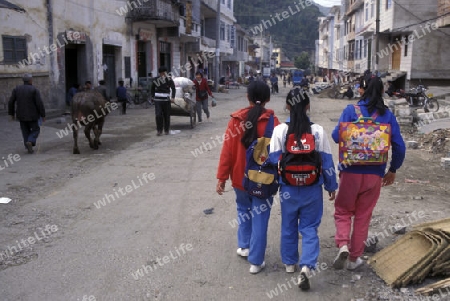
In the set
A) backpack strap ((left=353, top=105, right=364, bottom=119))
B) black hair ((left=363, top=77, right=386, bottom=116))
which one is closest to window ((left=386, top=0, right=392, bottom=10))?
black hair ((left=363, top=77, right=386, bottom=116))

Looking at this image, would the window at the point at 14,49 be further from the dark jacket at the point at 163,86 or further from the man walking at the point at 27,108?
the dark jacket at the point at 163,86

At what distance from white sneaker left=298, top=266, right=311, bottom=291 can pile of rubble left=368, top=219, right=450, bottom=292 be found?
0.68 m

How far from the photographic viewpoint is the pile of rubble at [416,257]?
378 cm

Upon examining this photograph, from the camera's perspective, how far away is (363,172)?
402 centimetres

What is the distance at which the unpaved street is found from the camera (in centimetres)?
387

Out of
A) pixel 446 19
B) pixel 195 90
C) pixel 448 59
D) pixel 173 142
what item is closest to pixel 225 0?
pixel 448 59

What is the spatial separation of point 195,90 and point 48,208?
28.3 feet

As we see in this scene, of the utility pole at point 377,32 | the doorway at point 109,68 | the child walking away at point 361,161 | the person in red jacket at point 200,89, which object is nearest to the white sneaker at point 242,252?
the child walking away at point 361,161

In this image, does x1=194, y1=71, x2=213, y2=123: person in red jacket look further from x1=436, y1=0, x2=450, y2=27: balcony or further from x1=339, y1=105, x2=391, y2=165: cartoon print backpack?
x1=436, y1=0, x2=450, y2=27: balcony

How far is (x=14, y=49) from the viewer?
14.4 metres

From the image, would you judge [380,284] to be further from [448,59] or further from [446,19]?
[448,59]

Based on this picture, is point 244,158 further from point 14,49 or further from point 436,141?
point 14,49

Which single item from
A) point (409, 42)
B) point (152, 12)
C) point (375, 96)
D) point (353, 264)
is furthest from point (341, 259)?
point (409, 42)

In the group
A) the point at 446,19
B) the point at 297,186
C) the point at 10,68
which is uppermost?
the point at 446,19
